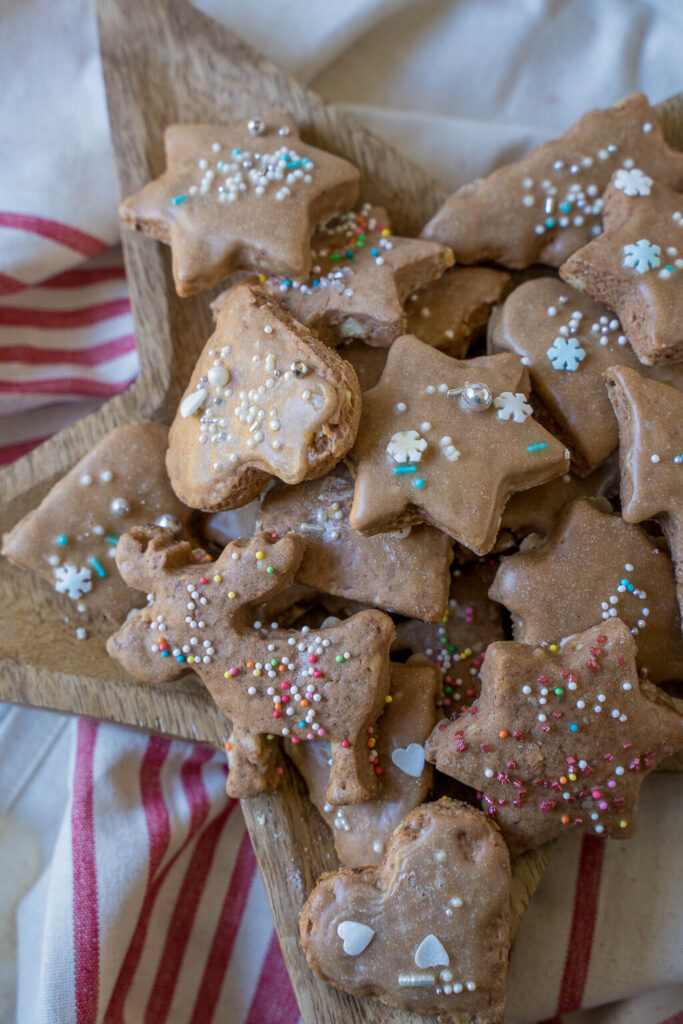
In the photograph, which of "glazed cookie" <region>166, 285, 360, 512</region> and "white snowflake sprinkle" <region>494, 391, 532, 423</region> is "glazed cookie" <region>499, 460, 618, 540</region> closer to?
"white snowflake sprinkle" <region>494, 391, 532, 423</region>

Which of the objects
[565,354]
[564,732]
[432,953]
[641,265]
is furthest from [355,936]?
[641,265]

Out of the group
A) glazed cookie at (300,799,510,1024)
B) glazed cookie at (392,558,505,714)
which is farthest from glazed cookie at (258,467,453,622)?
glazed cookie at (300,799,510,1024)

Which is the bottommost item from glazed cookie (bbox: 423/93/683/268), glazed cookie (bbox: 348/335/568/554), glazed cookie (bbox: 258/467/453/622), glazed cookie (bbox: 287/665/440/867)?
glazed cookie (bbox: 287/665/440/867)

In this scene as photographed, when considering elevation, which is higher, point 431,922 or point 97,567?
point 97,567

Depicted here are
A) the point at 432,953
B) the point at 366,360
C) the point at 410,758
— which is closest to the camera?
the point at 432,953

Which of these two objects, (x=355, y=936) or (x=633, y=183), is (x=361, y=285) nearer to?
(x=633, y=183)

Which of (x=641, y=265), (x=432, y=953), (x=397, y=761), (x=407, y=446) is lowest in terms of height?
(x=432, y=953)
